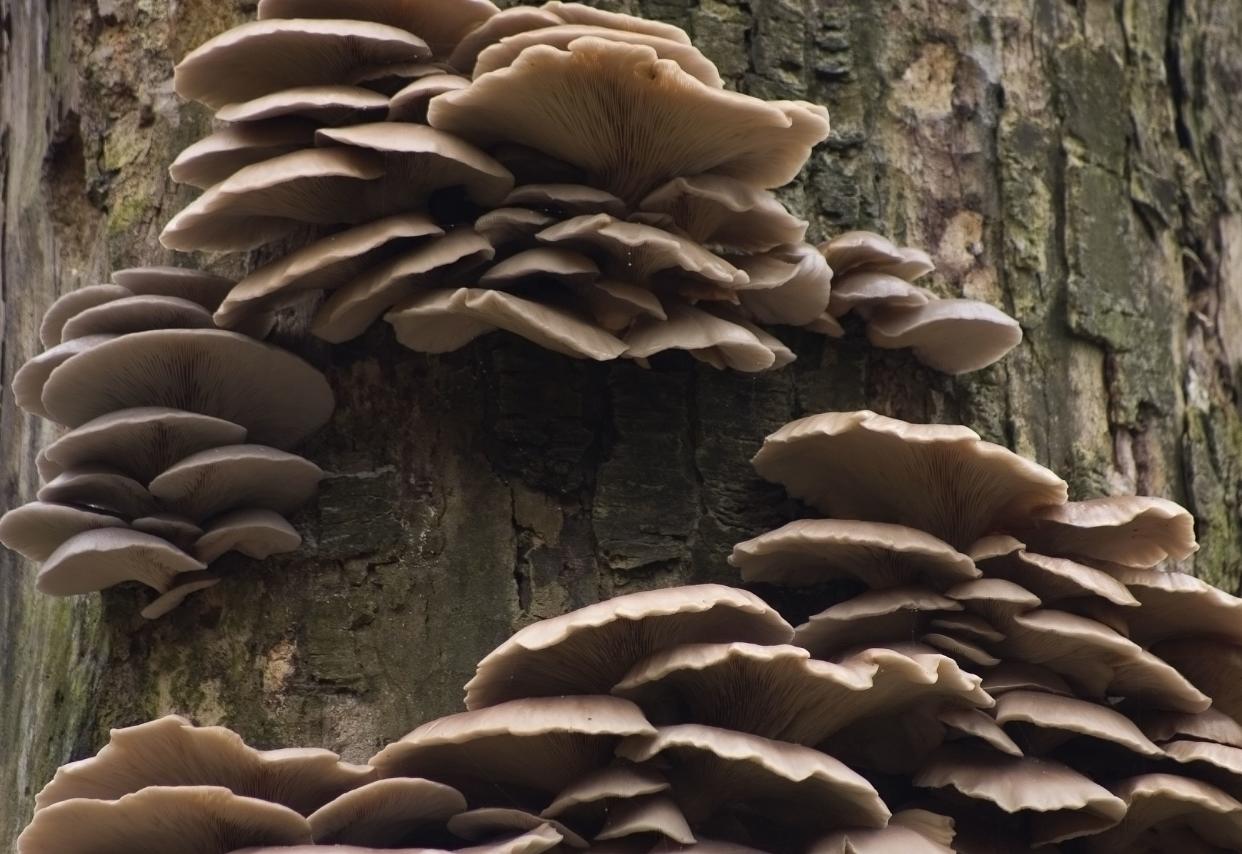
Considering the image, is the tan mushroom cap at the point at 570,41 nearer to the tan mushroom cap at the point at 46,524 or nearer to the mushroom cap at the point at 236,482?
the mushroom cap at the point at 236,482

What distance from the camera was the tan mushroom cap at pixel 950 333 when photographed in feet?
10.6

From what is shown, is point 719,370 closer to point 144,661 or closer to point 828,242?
point 828,242

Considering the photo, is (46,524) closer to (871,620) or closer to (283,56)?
(283,56)

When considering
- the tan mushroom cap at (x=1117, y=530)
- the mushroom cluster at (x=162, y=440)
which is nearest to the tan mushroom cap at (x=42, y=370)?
the mushroom cluster at (x=162, y=440)

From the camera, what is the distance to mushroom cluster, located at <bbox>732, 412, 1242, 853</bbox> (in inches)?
109

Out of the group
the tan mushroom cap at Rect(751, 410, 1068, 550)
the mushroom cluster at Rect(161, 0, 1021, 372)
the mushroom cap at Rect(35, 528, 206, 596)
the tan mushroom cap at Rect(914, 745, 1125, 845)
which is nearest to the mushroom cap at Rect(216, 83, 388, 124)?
the mushroom cluster at Rect(161, 0, 1021, 372)

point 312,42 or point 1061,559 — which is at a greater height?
point 312,42

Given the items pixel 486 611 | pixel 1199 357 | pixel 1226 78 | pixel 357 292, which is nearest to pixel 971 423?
pixel 1199 357

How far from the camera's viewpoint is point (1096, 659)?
2.87m

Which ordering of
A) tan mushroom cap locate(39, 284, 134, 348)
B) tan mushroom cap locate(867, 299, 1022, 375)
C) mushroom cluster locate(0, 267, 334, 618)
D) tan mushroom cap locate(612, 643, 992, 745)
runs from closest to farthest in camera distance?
tan mushroom cap locate(612, 643, 992, 745), mushroom cluster locate(0, 267, 334, 618), tan mushroom cap locate(39, 284, 134, 348), tan mushroom cap locate(867, 299, 1022, 375)

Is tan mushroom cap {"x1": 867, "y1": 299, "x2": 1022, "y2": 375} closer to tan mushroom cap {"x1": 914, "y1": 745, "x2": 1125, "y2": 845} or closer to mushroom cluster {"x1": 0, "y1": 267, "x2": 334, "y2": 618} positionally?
tan mushroom cap {"x1": 914, "y1": 745, "x2": 1125, "y2": 845}

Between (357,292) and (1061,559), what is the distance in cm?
167

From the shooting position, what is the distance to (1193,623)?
10.1 feet

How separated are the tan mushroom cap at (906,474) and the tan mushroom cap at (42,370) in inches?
61.2
